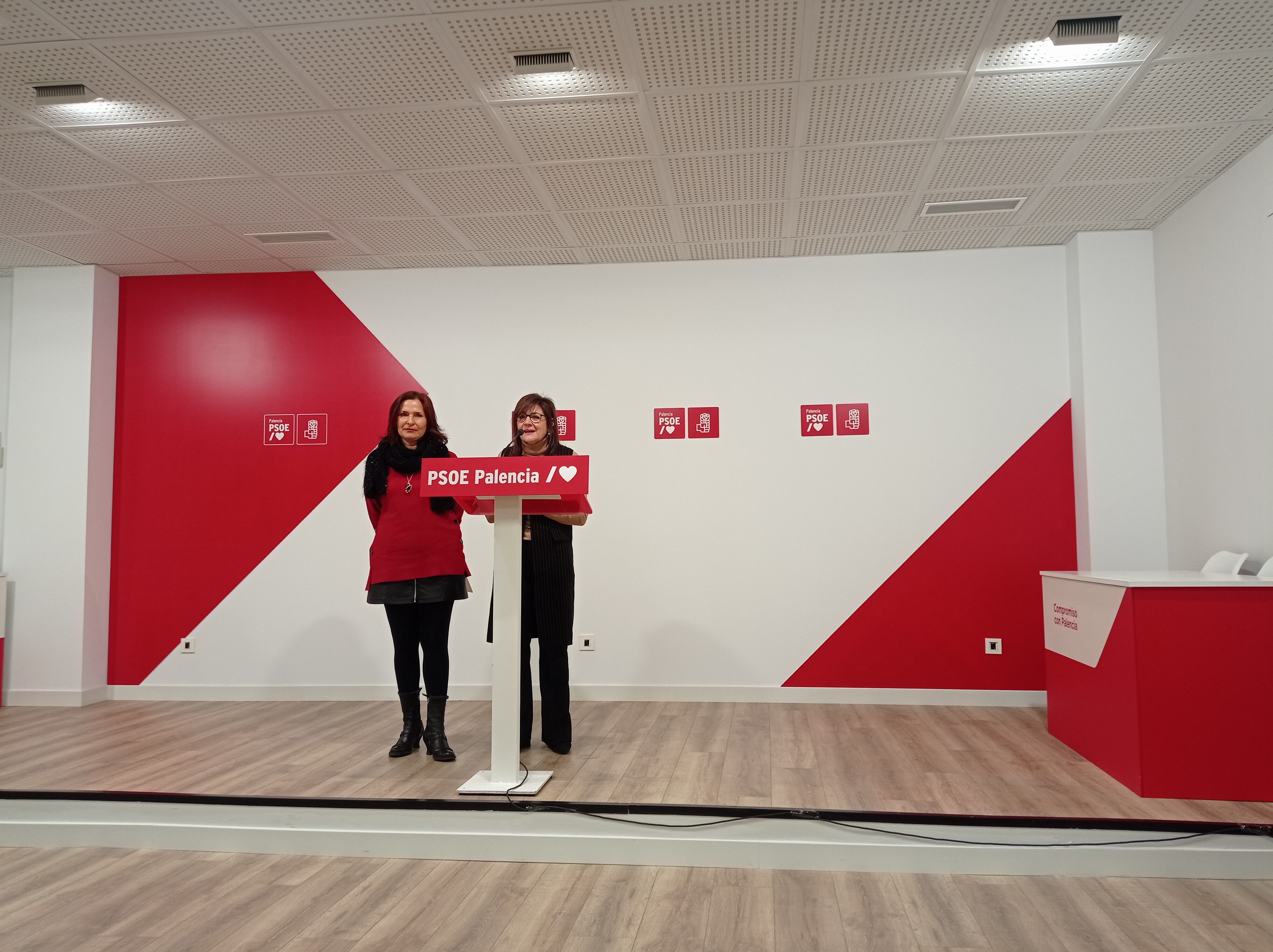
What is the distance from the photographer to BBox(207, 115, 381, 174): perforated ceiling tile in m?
3.38

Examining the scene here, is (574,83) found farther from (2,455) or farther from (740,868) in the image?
(2,455)

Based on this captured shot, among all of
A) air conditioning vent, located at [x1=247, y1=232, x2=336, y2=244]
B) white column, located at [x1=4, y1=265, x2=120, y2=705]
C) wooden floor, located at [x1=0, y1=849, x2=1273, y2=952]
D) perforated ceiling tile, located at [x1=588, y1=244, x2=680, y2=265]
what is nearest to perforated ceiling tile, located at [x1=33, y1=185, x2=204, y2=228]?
air conditioning vent, located at [x1=247, y1=232, x2=336, y2=244]

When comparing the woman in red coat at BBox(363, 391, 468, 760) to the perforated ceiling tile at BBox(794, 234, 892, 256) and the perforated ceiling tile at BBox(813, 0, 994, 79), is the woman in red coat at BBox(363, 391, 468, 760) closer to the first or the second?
the perforated ceiling tile at BBox(813, 0, 994, 79)

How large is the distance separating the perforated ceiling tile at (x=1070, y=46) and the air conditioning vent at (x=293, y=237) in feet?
11.3

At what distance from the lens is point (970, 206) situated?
168 inches

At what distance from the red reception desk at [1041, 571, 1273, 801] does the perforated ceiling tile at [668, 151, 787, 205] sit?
2.30m

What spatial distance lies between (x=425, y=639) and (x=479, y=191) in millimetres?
2186

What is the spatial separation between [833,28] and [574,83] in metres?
0.97

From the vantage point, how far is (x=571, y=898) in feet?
7.67

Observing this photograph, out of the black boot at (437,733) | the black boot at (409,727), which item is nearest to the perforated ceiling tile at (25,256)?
the black boot at (409,727)

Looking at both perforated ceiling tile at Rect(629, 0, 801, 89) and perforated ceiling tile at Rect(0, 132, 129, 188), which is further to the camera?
perforated ceiling tile at Rect(0, 132, 129, 188)

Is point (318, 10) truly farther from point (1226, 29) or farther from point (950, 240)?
point (950, 240)

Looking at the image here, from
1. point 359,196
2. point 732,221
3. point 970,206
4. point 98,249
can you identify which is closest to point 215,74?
point 359,196

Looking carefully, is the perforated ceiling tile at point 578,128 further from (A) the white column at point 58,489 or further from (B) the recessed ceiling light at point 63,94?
(A) the white column at point 58,489
